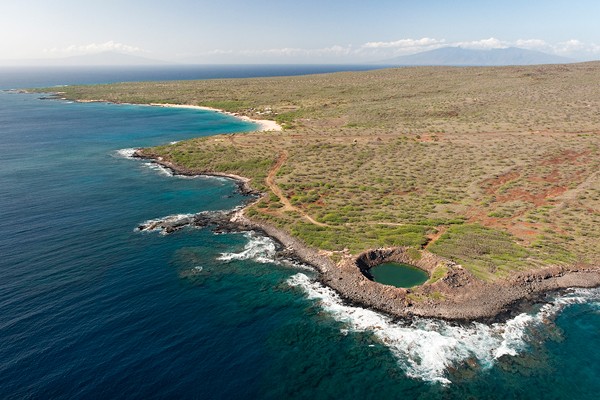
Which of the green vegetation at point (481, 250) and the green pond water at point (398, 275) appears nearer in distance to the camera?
the green pond water at point (398, 275)

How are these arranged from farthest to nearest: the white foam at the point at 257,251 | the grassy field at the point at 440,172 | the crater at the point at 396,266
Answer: the grassy field at the point at 440,172 < the white foam at the point at 257,251 < the crater at the point at 396,266

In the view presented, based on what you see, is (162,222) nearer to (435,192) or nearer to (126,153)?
(435,192)

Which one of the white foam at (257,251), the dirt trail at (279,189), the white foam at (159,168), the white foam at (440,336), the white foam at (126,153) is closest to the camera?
the white foam at (440,336)

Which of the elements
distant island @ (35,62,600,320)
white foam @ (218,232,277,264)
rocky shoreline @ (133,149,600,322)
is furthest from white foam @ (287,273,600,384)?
white foam @ (218,232,277,264)

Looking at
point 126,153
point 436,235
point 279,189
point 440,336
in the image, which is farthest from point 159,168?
point 440,336

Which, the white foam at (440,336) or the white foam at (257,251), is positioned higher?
the white foam at (257,251)

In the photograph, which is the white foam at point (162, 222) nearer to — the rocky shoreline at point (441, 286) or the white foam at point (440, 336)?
the rocky shoreline at point (441, 286)

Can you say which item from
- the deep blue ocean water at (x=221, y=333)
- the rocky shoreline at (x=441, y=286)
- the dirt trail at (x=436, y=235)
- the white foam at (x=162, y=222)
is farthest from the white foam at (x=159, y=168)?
the dirt trail at (x=436, y=235)

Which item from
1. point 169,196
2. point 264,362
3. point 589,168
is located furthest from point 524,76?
point 264,362

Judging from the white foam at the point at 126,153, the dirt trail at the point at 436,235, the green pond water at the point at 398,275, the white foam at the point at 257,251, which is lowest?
the green pond water at the point at 398,275
